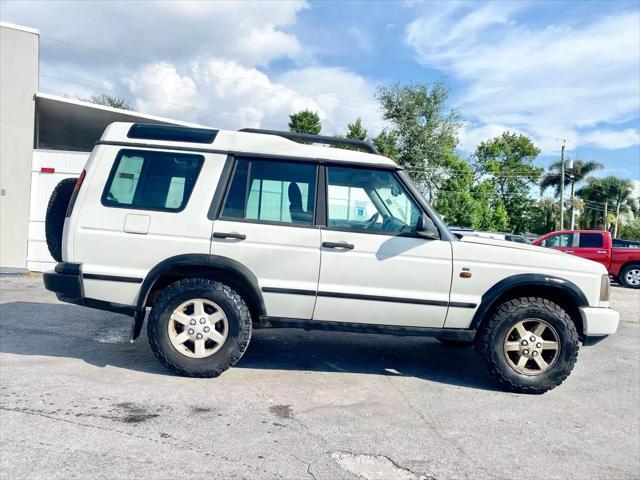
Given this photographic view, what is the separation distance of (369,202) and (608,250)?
519 inches

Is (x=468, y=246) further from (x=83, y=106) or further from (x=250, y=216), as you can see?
(x=83, y=106)

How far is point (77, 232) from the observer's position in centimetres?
443

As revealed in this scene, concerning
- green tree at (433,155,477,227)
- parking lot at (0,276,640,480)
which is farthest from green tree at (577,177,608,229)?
parking lot at (0,276,640,480)

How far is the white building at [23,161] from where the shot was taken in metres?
10.6

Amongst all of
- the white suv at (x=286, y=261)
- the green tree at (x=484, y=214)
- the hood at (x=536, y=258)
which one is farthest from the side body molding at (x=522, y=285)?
the green tree at (x=484, y=214)

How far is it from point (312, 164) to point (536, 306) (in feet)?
7.67

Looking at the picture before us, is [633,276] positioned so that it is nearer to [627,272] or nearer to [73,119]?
[627,272]

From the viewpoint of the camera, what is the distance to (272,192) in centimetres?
455

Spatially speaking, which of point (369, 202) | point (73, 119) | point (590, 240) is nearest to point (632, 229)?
point (590, 240)

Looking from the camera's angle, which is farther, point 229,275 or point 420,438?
point 229,275

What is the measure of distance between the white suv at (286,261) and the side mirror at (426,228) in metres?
0.01

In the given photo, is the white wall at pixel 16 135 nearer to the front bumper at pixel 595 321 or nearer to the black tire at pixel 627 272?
the front bumper at pixel 595 321

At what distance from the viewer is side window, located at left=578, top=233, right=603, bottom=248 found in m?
15.3

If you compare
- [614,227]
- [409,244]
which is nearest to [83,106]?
[409,244]
